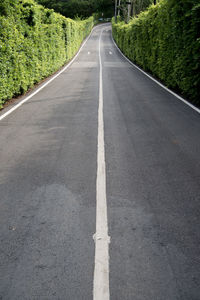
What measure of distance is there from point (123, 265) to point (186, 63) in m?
10.5

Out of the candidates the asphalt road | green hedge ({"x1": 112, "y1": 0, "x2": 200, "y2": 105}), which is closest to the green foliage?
green hedge ({"x1": 112, "y1": 0, "x2": 200, "y2": 105})

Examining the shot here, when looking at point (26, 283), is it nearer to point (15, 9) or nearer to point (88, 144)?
point (88, 144)

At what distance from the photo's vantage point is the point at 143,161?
19.9 feet

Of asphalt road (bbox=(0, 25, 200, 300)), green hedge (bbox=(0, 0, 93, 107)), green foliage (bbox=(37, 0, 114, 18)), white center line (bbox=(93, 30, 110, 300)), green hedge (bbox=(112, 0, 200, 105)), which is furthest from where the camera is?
green foliage (bbox=(37, 0, 114, 18))

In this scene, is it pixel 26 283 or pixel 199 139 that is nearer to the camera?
pixel 26 283

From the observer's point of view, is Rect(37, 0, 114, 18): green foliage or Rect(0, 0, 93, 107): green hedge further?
Rect(37, 0, 114, 18): green foliage

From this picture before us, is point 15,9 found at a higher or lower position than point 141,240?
higher

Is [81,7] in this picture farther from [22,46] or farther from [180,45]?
[180,45]

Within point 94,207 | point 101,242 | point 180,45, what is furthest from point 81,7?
point 101,242

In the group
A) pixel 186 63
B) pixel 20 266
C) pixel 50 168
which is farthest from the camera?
pixel 186 63

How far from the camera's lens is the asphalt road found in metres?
3.03

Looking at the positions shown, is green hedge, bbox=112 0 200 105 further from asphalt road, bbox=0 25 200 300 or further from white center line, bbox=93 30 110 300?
white center line, bbox=93 30 110 300

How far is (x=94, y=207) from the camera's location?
439cm

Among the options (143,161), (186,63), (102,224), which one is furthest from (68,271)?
(186,63)
